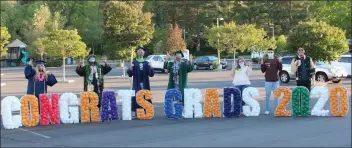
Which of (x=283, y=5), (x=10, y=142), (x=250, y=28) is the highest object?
(x=283, y=5)

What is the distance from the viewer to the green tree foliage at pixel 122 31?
3219cm

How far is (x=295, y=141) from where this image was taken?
9.04 m

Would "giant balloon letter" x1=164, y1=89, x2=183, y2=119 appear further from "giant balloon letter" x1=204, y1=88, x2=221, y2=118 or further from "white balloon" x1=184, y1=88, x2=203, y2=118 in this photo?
"giant balloon letter" x1=204, y1=88, x2=221, y2=118

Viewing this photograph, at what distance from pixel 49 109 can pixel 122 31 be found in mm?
20845

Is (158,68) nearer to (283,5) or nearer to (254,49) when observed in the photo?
(254,49)

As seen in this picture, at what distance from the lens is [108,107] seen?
1235 centimetres

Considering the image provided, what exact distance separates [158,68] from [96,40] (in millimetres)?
31371

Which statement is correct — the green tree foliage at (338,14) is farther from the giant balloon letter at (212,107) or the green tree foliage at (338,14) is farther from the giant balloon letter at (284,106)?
the giant balloon letter at (212,107)

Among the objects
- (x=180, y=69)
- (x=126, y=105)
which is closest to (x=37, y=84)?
(x=126, y=105)

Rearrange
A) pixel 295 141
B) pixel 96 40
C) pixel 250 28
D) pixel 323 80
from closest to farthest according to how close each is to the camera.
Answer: pixel 295 141, pixel 323 80, pixel 250 28, pixel 96 40

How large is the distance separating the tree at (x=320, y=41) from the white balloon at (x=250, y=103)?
1417 centimetres

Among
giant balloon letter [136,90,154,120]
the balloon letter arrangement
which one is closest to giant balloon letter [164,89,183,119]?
the balloon letter arrangement

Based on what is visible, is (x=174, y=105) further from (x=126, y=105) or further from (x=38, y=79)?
(x=38, y=79)

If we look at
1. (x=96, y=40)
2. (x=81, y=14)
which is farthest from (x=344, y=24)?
(x=81, y=14)
